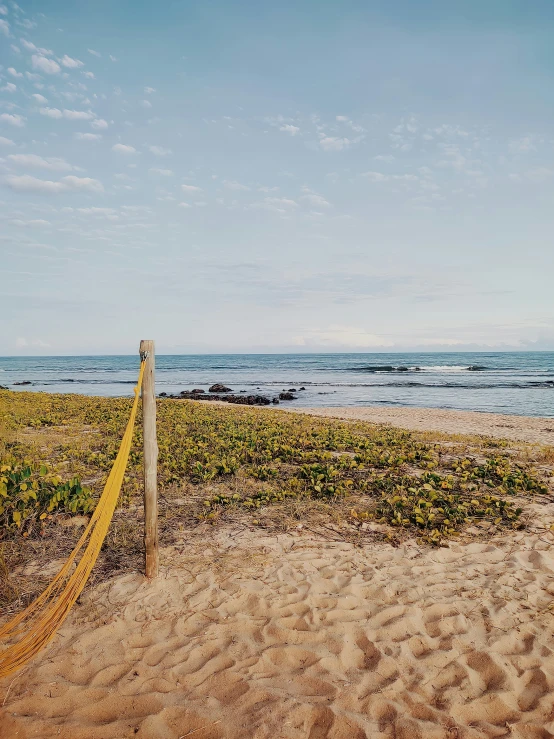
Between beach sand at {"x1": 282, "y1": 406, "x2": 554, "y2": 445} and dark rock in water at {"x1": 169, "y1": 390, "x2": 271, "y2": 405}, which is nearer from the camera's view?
beach sand at {"x1": 282, "y1": 406, "x2": 554, "y2": 445}

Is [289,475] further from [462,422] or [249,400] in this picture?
[249,400]

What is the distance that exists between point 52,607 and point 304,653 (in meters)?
2.37

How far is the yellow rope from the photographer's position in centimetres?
369

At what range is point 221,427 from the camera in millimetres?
12758

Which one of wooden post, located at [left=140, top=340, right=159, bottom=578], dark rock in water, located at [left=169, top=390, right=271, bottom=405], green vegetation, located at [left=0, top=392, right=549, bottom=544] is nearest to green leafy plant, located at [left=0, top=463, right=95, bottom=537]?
green vegetation, located at [left=0, top=392, right=549, bottom=544]

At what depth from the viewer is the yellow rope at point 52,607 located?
145 inches

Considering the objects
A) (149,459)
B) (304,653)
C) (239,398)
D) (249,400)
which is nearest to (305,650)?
(304,653)

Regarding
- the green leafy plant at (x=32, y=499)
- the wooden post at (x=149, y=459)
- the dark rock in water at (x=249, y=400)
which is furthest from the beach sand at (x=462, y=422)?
the wooden post at (x=149, y=459)

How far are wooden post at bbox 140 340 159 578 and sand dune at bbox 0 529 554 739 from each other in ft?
1.07

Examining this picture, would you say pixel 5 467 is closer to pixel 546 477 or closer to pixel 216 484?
pixel 216 484

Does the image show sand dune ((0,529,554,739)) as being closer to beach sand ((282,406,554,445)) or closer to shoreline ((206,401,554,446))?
shoreline ((206,401,554,446))

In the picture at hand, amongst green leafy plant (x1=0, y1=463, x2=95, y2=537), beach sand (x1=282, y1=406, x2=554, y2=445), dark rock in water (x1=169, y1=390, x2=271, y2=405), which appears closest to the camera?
green leafy plant (x1=0, y1=463, x2=95, y2=537)

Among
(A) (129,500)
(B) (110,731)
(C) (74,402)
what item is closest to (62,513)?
(A) (129,500)

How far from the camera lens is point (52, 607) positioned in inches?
163
